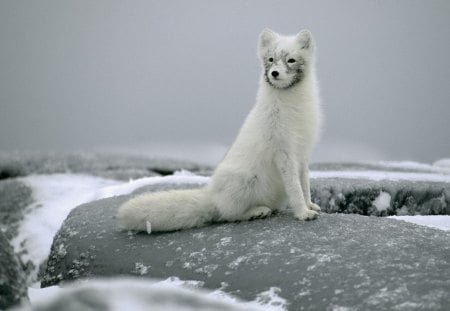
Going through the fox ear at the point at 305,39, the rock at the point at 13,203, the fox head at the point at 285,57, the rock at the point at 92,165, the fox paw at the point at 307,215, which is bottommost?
the rock at the point at 13,203

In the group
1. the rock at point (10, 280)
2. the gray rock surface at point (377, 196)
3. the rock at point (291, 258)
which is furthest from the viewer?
the gray rock surface at point (377, 196)

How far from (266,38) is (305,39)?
38 centimetres

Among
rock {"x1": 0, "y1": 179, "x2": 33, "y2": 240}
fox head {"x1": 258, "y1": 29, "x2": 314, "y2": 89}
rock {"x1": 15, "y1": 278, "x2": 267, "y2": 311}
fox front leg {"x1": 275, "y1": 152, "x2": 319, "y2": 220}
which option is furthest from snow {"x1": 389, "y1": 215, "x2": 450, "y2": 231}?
rock {"x1": 0, "y1": 179, "x2": 33, "y2": 240}

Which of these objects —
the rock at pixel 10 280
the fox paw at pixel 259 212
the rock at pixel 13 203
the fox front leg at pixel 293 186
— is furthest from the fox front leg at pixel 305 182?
the rock at pixel 13 203

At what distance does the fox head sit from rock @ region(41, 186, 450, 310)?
1296 millimetres

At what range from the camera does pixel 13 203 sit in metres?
9.85

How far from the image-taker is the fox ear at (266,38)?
5539mm

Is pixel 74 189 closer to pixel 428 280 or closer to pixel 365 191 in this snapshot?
pixel 365 191

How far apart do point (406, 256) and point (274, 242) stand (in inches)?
40.4

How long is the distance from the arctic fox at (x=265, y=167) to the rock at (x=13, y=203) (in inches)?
167

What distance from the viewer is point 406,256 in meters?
3.97

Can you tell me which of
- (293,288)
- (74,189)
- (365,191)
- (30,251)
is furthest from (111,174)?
(293,288)

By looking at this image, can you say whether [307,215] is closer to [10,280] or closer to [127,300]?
[10,280]

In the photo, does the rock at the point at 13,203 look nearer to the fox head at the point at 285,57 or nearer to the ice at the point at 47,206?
the ice at the point at 47,206
